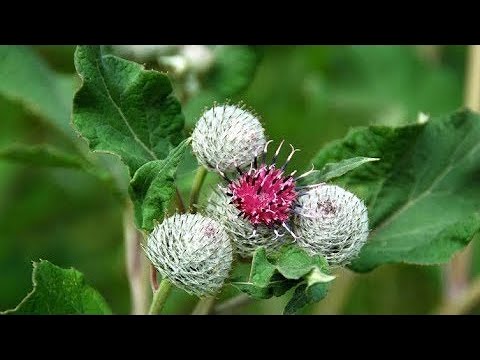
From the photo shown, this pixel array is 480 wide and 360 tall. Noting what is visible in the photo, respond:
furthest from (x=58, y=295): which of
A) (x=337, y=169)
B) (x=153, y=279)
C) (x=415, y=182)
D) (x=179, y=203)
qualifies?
(x=415, y=182)

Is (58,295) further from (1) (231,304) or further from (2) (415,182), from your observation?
(2) (415,182)

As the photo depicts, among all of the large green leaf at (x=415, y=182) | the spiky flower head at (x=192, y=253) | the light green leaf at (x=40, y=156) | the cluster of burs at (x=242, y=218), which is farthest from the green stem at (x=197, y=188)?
the light green leaf at (x=40, y=156)

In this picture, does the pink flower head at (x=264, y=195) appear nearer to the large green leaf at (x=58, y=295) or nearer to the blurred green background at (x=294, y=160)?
the large green leaf at (x=58, y=295)

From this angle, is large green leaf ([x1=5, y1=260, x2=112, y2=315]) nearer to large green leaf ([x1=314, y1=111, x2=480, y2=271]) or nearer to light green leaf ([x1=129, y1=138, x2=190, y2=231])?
light green leaf ([x1=129, y1=138, x2=190, y2=231])

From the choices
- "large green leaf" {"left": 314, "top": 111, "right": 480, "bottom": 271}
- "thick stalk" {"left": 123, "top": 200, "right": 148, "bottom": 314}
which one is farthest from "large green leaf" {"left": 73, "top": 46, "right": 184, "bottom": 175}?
"large green leaf" {"left": 314, "top": 111, "right": 480, "bottom": 271}

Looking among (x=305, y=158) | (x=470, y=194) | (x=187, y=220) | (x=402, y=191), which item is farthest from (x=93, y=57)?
(x=305, y=158)

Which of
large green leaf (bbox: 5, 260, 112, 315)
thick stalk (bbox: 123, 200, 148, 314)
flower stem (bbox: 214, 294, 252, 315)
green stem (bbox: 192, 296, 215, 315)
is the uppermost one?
thick stalk (bbox: 123, 200, 148, 314)

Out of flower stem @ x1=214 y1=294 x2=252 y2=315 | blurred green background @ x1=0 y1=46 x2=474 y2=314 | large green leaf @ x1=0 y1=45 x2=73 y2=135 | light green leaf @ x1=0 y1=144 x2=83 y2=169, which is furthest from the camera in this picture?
blurred green background @ x1=0 y1=46 x2=474 y2=314

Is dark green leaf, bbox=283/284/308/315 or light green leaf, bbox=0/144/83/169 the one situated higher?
light green leaf, bbox=0/144/83/169
